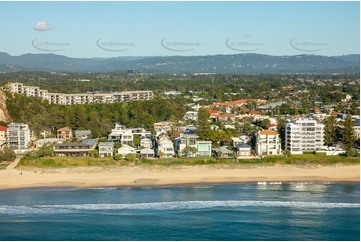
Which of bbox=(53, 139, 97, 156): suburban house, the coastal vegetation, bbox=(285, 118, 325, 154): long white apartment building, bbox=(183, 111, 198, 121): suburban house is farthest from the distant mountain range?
the coastal vegetation

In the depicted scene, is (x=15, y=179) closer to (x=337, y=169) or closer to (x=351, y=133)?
(x=337, y=169)

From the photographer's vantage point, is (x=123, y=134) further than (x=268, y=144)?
Yes

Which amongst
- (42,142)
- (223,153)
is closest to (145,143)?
(223,153)

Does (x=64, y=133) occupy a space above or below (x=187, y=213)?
above

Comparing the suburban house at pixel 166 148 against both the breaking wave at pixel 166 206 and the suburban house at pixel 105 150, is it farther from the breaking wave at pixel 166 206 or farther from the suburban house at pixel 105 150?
the breaking wave at pixel 166 206

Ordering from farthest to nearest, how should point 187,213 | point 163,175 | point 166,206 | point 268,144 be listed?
point 268,144, point 163,175, point 166,206, point 187,213

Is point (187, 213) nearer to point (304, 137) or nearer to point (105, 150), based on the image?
point (105, 150)

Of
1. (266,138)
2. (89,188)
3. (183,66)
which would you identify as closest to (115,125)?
(266,138)
